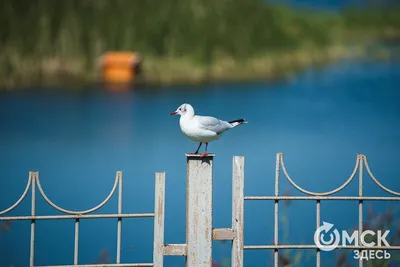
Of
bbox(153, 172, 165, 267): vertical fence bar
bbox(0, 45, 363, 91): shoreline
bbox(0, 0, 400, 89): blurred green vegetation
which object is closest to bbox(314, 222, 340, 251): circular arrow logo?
bbox(153, 172, 165, 267): vertical fence bar

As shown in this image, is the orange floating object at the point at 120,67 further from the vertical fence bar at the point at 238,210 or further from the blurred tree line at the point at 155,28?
the vertical fence bar at the point at 238,210

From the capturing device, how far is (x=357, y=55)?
1465 cm

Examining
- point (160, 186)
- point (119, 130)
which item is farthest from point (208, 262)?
point (119, 130)

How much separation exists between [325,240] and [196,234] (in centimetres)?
82

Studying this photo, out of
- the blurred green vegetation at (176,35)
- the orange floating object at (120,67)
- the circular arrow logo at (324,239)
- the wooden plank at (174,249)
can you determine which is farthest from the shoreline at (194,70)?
the wooden plank at (174,249)

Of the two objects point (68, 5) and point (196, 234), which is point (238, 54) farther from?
point (196, 234)

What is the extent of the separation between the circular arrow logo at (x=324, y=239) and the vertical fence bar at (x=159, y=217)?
0.77m

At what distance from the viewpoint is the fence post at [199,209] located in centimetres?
394

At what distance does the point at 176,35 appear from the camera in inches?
562

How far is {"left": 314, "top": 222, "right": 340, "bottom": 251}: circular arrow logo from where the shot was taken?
404 cm

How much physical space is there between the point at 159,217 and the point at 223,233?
0.33 m

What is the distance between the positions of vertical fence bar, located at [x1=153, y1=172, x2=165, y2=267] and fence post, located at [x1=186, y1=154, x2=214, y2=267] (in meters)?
0.13

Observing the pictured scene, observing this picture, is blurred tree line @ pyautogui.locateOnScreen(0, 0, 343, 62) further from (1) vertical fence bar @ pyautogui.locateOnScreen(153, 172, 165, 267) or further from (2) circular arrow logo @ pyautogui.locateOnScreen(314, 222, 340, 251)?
(1) vertical fence bar @ pyautogui.locateOnScreen(153, 172, 165, 267)

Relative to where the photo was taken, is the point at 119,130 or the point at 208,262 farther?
the point at 119,130
